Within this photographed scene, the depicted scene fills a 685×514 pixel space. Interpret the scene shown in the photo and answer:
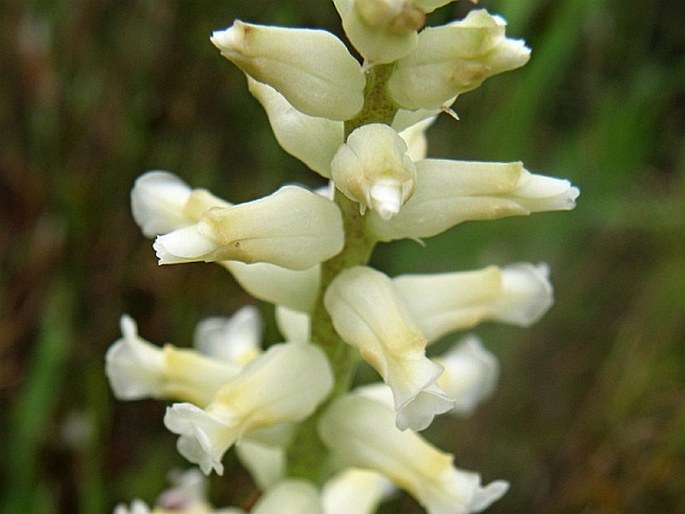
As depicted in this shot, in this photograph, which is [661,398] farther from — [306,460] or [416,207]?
[416,207]

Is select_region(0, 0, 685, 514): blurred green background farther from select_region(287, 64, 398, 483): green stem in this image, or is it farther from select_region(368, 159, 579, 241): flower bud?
select_region(368, 159, 579, 241): flower bud

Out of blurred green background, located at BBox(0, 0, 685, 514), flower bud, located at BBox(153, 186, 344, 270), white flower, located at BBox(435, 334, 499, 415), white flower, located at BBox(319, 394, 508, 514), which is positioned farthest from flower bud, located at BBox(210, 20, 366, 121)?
blurred green background, located at BBox(0, 0, 685, 514)

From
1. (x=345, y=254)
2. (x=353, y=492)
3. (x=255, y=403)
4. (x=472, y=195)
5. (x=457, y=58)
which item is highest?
(x=457, y=58)

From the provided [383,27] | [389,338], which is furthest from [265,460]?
[383,27]

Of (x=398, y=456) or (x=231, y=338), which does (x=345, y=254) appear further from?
(x=231, y=338)

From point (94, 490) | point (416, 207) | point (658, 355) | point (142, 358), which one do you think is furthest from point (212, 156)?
point (416, 207)

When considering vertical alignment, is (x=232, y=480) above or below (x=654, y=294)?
below
